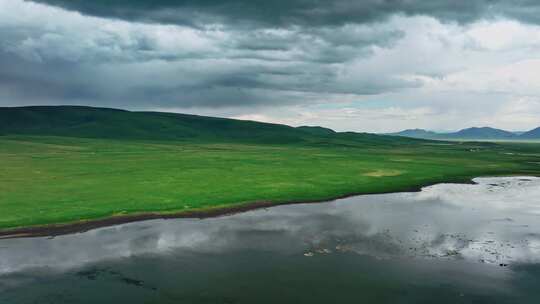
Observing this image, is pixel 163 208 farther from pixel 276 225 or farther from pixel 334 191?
pixel 334 191

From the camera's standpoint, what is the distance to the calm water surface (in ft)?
94.6

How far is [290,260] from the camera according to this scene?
117 feet

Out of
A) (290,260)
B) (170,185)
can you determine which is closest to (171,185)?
(170,185)

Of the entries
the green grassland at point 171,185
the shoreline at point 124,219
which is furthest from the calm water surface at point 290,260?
the green grassland at point 171,185

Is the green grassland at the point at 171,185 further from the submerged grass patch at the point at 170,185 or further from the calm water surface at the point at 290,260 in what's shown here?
the calm water surface at the point at 290,260

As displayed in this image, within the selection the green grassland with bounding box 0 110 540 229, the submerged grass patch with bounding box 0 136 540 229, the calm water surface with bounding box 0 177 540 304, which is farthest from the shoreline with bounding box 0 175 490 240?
the calm water surface with bounding box 0 177 540 304

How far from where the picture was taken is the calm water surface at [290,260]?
2883cm

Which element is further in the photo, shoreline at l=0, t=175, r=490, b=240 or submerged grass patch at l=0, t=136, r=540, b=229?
submerged grass patch at l=0, t=136, r=540, b=229

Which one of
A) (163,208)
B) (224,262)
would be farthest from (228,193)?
(224,262)

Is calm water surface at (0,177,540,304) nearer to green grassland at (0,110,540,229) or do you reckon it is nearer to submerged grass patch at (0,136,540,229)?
green grassland at (0,110,540,229)

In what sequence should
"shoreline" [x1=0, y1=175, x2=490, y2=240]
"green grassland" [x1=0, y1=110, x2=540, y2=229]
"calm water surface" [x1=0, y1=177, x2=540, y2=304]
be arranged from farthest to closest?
"green grassland" [x1=0, y1=110, x2=540, y2=229]
"shoreline" [x1=0, y1=175, x2=490, y2=240]
"calm water surface" [x1=0, y1=177, x2=540, y2=304]

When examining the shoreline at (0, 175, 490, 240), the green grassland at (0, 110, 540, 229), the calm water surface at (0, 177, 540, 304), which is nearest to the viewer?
the calm water surface at (0, 177, 540, 304)

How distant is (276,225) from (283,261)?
13091mm

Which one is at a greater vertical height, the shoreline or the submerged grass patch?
the submerged grass patch
